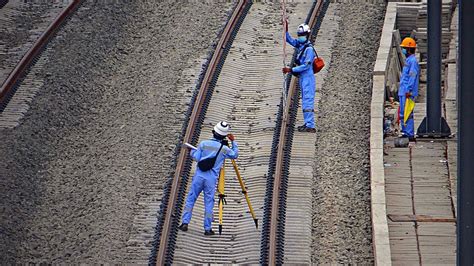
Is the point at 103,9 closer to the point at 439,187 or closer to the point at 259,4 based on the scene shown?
the point at 259,4

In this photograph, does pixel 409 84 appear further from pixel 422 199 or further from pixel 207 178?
pixel 207 178

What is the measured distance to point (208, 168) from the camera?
17703mm

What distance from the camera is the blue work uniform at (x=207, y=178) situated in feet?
58.0

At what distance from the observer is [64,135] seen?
21.1 metres

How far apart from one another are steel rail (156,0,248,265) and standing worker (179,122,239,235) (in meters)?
0.36

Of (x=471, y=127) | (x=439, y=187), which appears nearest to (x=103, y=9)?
(x=439, y=187)

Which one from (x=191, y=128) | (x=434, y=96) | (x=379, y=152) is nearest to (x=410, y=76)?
(x=434, y=96)

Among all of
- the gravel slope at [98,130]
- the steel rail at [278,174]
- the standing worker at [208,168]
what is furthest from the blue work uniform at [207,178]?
the gravel slope at [98,130]

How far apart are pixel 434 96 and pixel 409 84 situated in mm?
490

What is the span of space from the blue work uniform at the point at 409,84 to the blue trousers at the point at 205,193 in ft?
14.7

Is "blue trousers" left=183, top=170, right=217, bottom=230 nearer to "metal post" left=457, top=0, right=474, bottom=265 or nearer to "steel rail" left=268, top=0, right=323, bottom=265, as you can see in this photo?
"steel rail" left=268, top=0, right=323, bottom=265

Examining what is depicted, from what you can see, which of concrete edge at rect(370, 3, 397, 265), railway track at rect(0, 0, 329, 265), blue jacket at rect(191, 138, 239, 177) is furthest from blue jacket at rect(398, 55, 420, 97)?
blue jacket at rect(191, 138, 239, 177)

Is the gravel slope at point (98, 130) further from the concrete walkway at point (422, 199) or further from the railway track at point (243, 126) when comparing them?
the concrete walkway at point (422, 199)

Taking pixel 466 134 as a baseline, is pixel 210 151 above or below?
above
